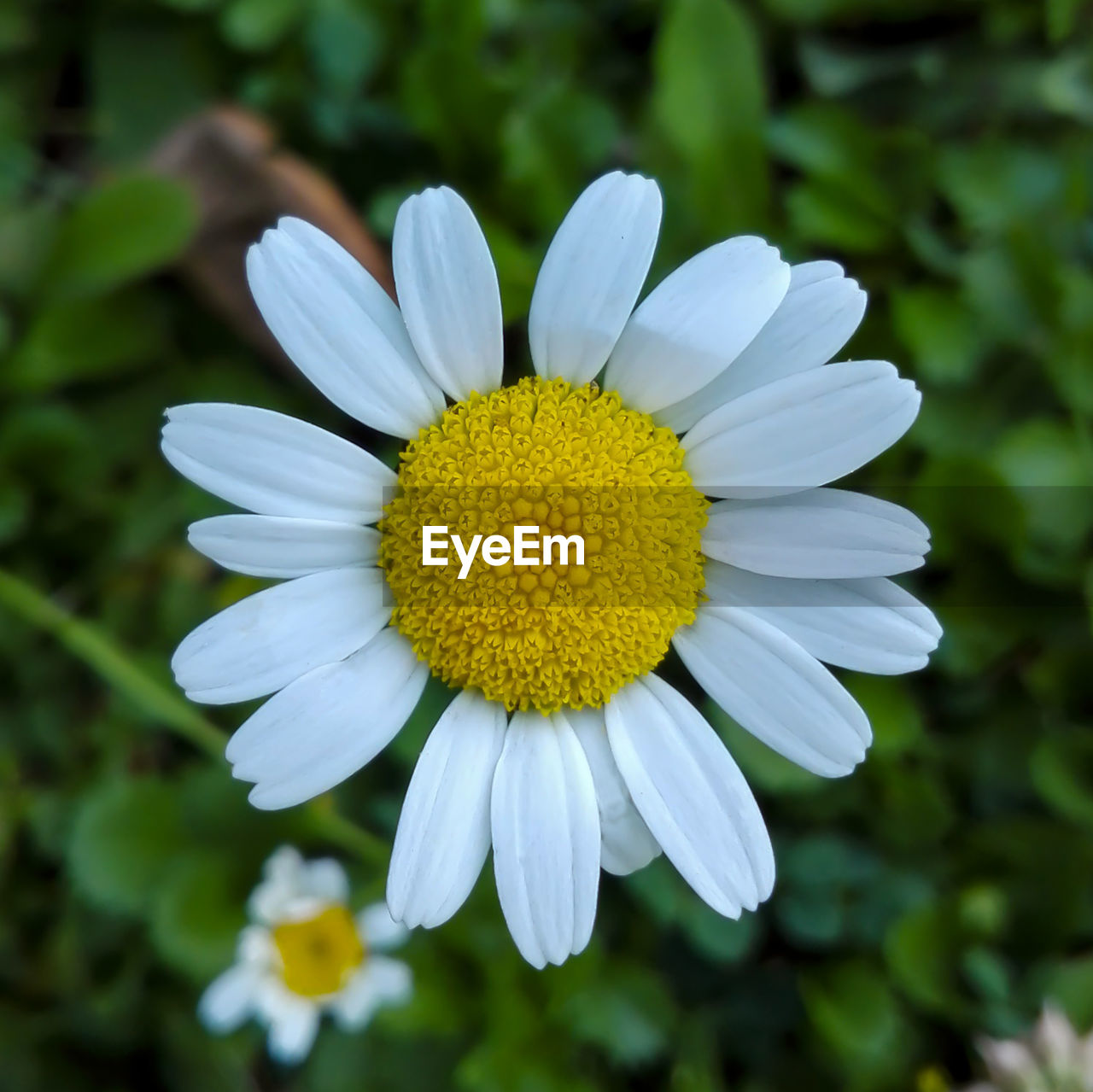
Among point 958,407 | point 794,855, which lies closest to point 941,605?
point 958,407

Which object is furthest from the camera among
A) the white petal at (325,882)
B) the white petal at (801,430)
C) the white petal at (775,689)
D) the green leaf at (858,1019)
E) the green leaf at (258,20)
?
the green leaf at (258,20)

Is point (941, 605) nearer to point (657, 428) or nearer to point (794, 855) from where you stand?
point (794, 855)

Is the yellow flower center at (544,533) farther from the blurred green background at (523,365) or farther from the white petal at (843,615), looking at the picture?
the blurred green background at (523,365)

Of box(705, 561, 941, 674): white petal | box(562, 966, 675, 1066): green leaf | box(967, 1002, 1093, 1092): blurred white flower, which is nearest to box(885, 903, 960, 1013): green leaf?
box(967, 1002, 1093, 1092): blurred white flower

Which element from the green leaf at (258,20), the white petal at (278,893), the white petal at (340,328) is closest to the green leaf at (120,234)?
the green leaf at (258,20)

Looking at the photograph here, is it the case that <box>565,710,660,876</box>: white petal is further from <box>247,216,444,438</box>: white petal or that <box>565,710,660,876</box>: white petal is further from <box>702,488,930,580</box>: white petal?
<box>247,216,444,438</box>: white petal

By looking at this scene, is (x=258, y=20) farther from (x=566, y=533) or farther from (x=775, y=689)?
(x=775, y=689)
